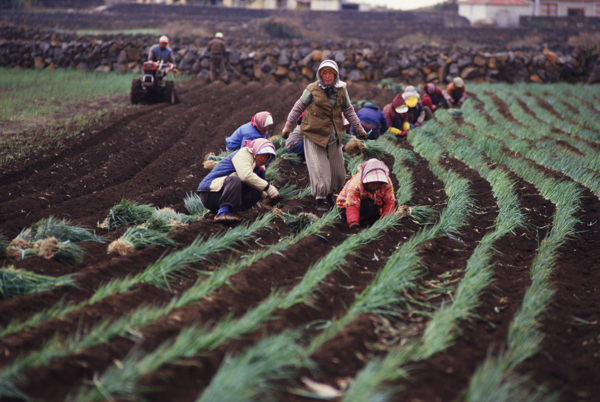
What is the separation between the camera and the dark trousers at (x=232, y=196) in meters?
5.42

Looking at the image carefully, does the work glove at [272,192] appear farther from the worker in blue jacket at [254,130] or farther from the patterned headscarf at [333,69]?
the patterned headscarf at [333,69]

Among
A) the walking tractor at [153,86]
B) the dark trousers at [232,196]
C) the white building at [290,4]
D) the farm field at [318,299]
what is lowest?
the farm field at [318,299]

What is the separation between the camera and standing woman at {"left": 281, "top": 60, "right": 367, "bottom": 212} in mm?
5941

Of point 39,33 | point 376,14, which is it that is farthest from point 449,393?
point 376,14

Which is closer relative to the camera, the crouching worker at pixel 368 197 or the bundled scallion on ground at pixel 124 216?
the crouching worker at pixel 368 197

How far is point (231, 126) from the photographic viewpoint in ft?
35.2

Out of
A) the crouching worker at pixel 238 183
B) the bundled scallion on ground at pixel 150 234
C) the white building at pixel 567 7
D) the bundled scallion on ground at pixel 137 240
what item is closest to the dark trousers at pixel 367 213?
the crouching worker at pixel 238 183

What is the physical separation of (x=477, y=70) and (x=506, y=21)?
24.2m

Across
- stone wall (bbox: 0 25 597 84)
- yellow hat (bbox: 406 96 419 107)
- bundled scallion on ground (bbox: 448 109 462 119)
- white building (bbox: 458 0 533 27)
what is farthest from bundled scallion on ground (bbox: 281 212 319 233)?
white building (bbox: 458 0 533 27)

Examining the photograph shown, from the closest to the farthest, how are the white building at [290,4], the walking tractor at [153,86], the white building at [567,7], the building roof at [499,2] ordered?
1. the walking tractor at [153,86]
2. the building roof at [499,2]
3. the white building at [567,7]
4. the white building at [290,4]

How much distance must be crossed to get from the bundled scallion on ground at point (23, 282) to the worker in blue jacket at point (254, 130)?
115 inches

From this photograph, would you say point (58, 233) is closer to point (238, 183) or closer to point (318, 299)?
point (238, 183)

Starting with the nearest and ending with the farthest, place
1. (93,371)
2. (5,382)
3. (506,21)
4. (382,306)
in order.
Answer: (5,382) < (93,371) < (382,306) < (506,21)

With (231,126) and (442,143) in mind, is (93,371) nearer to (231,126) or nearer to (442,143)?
(442,143)
